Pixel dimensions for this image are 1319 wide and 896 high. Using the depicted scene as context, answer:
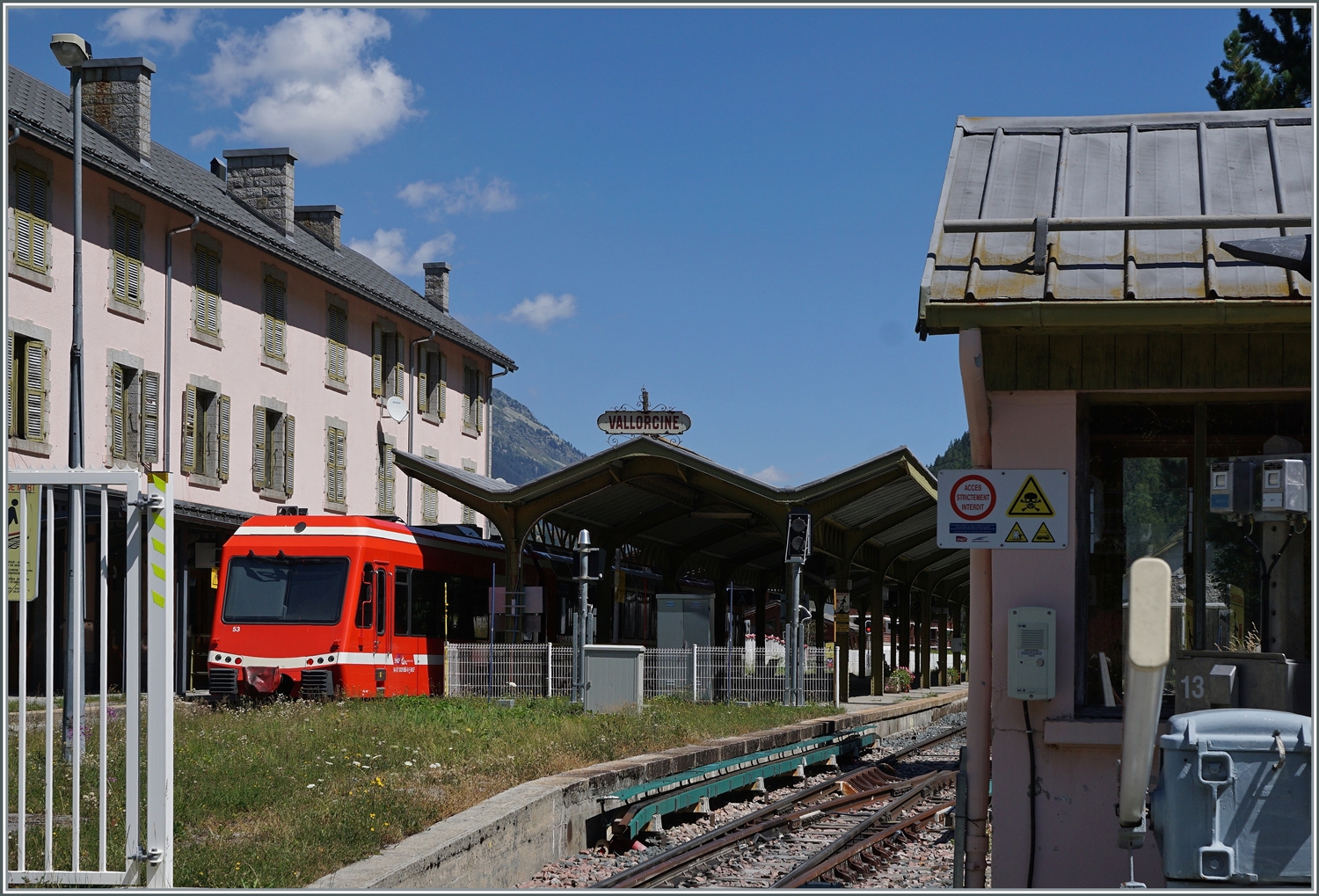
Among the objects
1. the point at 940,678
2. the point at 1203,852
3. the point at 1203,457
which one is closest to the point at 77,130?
the point at 1203,457

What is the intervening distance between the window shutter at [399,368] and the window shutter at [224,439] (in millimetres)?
8469

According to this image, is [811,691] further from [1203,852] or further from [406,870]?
[1203,852]

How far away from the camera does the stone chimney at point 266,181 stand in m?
37.0

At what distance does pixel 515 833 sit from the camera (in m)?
10.7

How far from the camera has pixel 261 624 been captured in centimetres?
2294

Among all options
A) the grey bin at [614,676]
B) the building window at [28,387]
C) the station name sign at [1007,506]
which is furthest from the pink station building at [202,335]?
the station name sign at [1007,506]

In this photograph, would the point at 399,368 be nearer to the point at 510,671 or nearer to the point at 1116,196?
the point at 510,671

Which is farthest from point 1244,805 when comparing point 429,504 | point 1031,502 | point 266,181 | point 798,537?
point 429,504

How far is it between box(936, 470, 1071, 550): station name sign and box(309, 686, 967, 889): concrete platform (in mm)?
3479

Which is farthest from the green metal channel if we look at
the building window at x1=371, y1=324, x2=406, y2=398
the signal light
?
the building window at x1=371, y1=324, x2=406, y2=398

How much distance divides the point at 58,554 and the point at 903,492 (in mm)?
15681

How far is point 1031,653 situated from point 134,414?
2353 centimetres

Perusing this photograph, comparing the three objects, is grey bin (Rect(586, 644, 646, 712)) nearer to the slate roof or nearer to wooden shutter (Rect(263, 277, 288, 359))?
the slate roof

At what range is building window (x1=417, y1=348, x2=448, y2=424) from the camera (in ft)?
136
